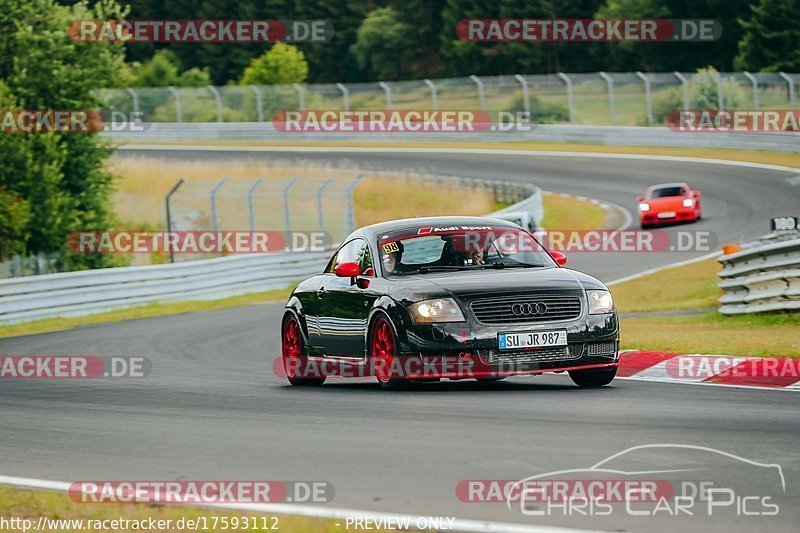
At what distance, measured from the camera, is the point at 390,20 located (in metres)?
94.1

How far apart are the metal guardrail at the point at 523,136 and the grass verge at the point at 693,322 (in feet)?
73.4

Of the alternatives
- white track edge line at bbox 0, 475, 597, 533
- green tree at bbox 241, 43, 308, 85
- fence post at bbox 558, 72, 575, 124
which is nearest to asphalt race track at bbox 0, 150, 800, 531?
white track edge line at bbox 0, 475, 597, 533

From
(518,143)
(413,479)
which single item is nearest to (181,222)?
(518,143)

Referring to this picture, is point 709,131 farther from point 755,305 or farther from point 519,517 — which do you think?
point 519,517

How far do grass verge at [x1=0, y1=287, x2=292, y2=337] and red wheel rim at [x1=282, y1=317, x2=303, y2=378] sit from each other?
9.91 metres

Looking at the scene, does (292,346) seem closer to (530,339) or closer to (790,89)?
(530,339)

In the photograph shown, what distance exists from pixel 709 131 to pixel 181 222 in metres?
20.1

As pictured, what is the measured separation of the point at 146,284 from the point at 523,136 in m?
30.3

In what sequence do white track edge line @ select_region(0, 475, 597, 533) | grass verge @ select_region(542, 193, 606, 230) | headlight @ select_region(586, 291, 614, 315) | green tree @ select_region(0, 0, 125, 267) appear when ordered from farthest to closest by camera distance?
1. grass verge @ select_region(542, 193, 606, 230)
2. green tree @ select_region(0, 0, 125, 267)
3. headlight @ select_region(586, 291, 614, 315)
4. white track edge line @ select_region(0, 475, 597, 533)

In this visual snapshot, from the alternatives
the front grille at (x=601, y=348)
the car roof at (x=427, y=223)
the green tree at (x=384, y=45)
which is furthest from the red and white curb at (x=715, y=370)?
the green tree at (x=384, y=45)

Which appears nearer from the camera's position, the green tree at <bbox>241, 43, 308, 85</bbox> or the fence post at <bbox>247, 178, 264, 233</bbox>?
the fence post at <bbox>247, 178, 264, 233</bbox>

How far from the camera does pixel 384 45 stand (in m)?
93.1

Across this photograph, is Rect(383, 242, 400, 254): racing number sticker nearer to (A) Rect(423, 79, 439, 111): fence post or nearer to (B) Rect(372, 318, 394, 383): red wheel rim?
(B) Rect(372, 318, 394, 383): red wheel rim

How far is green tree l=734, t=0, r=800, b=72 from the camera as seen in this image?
213 feet
